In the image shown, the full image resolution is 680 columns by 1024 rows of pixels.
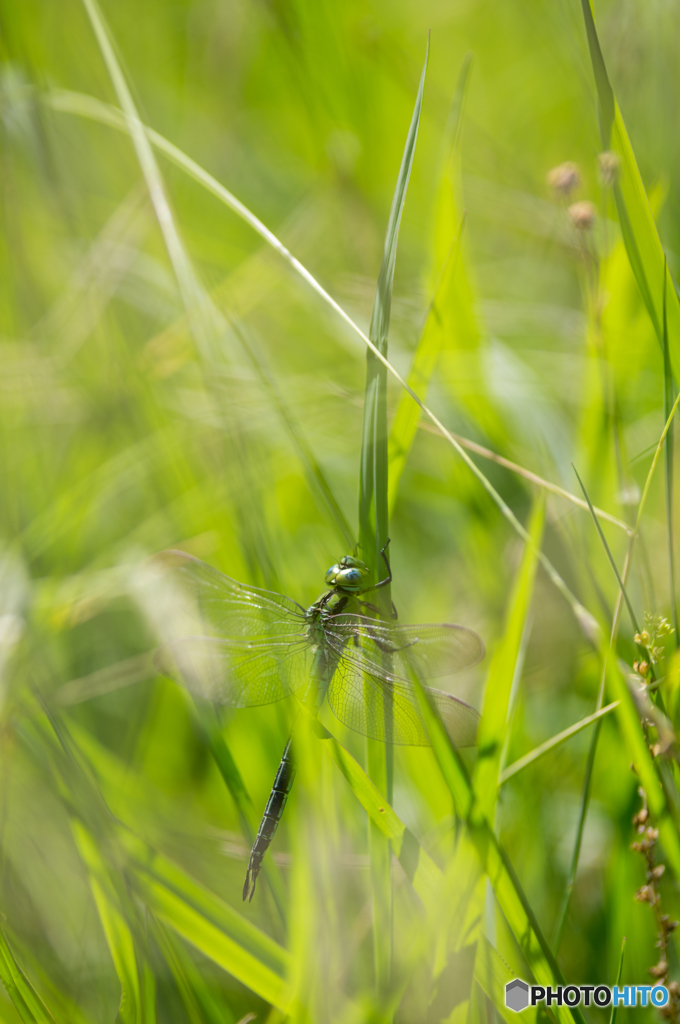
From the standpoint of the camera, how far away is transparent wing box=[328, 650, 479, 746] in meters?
0.96

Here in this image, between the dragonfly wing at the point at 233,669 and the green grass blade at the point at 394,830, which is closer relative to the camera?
the green grass blade at the point at 394,830

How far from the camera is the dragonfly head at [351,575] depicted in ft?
3.70

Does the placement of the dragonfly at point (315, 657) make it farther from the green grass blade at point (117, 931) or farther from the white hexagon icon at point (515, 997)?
the white hexagon icon at point (515, 997)

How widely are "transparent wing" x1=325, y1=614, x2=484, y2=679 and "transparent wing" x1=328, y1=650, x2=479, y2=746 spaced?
37 millimetres

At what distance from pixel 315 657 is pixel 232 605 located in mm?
225

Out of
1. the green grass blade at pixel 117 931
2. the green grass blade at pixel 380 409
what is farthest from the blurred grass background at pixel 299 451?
the green grass blade at pixel 380 409

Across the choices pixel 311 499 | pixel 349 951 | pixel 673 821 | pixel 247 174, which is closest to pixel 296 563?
pixel 311 499

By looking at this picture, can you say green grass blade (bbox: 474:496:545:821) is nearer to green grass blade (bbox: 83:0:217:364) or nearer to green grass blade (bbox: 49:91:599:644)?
green grass blade (bbox: 49:91:599:644)

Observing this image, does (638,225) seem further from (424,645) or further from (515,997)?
(515,997)

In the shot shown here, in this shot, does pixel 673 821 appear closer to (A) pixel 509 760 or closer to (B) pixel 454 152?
(A) pixel 509 760

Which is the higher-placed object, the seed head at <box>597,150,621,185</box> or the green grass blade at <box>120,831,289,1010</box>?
the seed head at <box>597,150,621,185</box>

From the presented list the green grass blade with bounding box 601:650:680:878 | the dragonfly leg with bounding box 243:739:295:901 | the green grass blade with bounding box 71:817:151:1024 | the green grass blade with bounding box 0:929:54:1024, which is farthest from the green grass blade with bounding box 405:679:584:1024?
the green grass blade with bounding box 0:929:54:1024

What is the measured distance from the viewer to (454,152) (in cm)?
126

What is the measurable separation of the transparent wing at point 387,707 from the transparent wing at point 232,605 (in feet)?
0.63
